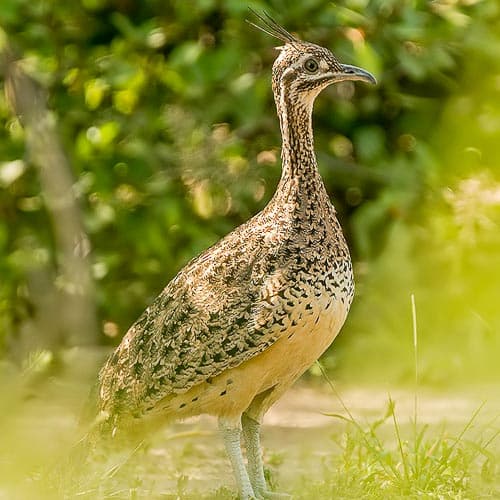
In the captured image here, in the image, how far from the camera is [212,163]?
710 cm

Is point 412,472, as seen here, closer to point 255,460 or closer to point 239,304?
point 255,460

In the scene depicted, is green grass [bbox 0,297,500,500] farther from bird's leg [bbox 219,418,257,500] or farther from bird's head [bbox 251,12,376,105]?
bird's head [bbox 251,12,376,105]

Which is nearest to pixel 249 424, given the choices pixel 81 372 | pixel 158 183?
pixel 81 372

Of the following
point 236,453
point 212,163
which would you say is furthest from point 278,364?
point 212,163

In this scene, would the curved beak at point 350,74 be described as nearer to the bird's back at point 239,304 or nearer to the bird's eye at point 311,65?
the bird's eye at point 311,65

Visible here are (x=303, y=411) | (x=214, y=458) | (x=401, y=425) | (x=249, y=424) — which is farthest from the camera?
(x=303, y=411)

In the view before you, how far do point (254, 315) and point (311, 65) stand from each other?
104cm

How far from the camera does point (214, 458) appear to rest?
18.7 ft

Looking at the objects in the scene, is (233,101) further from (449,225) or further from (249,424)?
(249,424)

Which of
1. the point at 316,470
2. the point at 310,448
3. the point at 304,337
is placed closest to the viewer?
the point at 304,337

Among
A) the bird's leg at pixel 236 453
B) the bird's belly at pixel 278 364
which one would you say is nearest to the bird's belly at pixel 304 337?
the bird's belly at pixel 278 364

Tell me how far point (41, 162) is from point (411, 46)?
94.2 inches

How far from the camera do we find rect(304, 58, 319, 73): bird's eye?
4574 mm

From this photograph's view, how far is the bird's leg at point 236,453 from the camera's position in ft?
14.6
